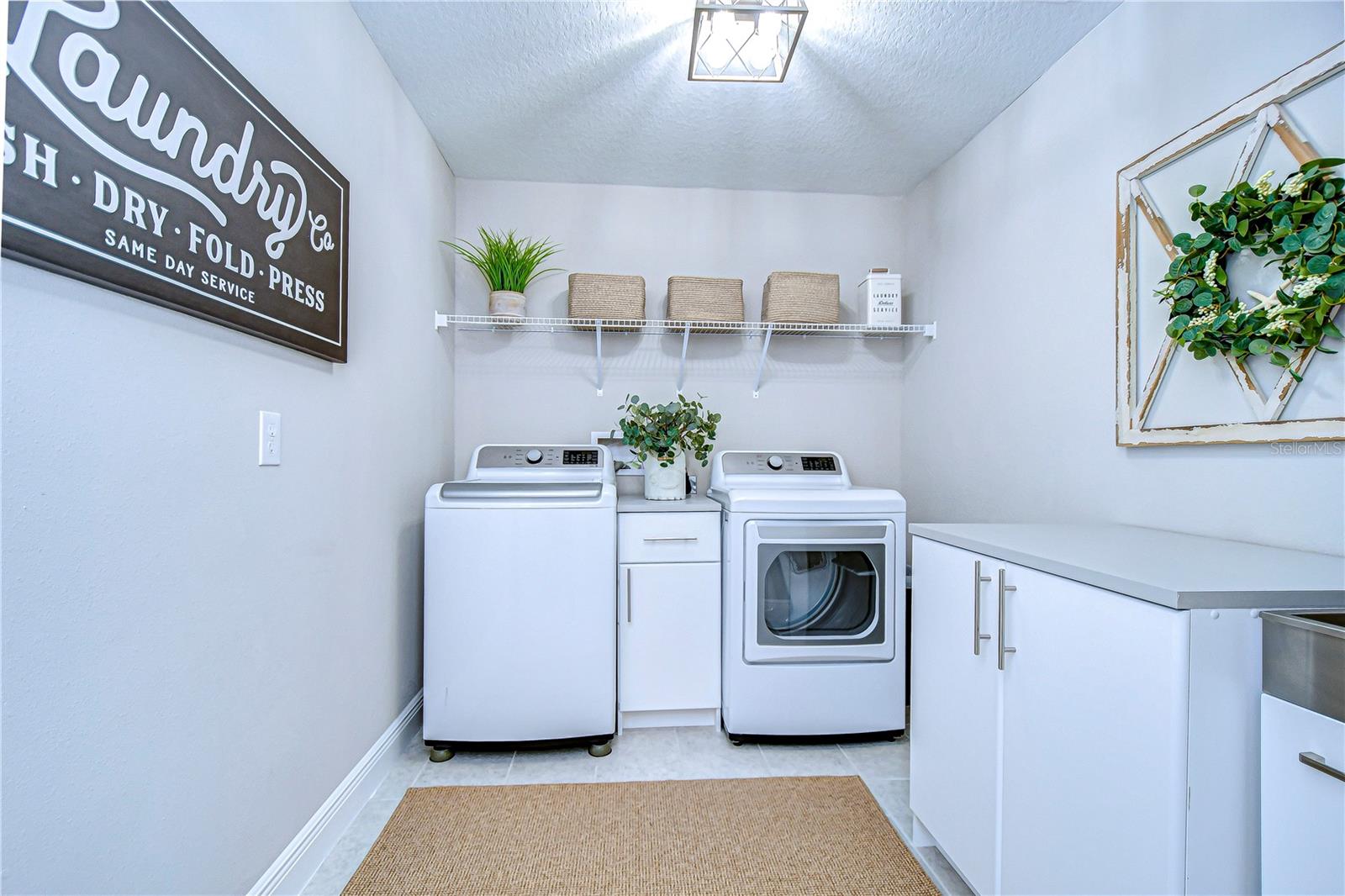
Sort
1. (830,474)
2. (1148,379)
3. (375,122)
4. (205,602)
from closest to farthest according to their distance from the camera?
Answer: (205,602), (1148,379), (375,122), (830,474)

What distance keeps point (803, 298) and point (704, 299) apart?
44 centimetres

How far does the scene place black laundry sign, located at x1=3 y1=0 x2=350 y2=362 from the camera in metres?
0.76

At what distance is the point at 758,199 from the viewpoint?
2855mm

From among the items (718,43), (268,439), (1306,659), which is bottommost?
(1306,659)

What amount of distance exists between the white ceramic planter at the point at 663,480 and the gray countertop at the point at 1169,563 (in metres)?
1.16

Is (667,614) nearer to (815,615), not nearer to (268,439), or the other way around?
(815,615)

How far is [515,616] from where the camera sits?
6.61 feet

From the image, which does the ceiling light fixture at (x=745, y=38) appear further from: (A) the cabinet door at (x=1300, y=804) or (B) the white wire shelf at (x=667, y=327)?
(A) the cabinet door at (x=1300, y=804)

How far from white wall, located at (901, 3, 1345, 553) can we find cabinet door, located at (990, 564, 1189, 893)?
0.59m

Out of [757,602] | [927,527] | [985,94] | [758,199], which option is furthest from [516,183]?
[927,527]

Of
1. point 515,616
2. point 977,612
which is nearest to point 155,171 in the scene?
point 515,616

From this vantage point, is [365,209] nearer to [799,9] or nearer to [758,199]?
[799,9]

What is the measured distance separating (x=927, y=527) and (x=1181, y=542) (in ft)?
1.69

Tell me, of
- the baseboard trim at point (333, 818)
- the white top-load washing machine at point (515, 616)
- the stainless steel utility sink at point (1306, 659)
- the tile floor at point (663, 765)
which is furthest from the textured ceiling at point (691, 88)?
the tile floor at point (663, 765)
